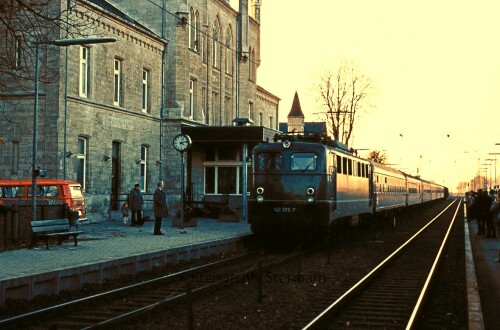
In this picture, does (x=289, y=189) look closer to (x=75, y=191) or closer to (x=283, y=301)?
(x=283, y=301)

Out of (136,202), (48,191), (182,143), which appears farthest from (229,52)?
(48,191)

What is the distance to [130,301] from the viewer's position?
1238cm

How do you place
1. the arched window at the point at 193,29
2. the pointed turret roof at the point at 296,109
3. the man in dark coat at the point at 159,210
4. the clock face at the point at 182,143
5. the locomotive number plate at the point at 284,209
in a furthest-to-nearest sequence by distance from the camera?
the pointed turret roof at the point at 296,109 < the arched window at the point at 193,29 < the clock face at the point at 182,143 < the man in dark coat at the point at 159,210 < the locomotive number plate at the point at 284,209

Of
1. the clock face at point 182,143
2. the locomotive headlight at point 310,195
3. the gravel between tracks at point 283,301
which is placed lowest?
the gravel between tracks at point 283,301

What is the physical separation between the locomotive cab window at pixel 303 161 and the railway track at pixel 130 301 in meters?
4.74

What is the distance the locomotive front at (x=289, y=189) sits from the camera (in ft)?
70.2

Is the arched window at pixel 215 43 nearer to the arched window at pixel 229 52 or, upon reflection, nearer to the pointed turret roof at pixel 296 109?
the arched window at pixel 229 52

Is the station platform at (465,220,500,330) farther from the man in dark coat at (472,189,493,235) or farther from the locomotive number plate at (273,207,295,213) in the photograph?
the man in dark coat at (472,189,493,235)

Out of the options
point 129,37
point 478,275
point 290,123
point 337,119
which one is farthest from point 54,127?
point 290,123

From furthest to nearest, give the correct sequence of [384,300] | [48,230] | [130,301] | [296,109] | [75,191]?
[296,109]
[75,191]
[48,230]
[384,300]
[130,301]

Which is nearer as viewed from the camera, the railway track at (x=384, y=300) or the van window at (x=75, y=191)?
the railway track at (x=384, y=300)

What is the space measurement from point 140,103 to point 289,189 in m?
18.1

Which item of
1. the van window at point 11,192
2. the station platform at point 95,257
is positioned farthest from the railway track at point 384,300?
the van window at point 11,192

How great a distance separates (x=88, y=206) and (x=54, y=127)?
399 centimetres
